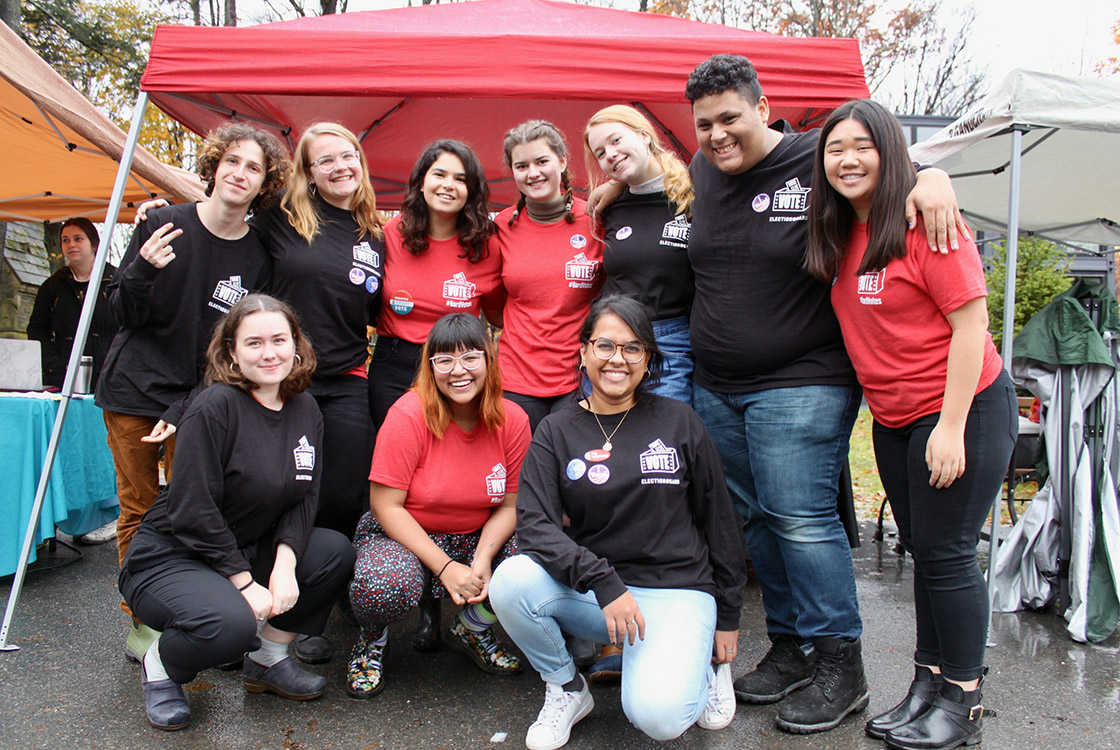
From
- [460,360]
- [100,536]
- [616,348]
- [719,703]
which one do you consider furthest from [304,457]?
[100,536]

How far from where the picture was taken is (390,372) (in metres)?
3.17

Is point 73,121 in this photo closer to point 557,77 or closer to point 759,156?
point 557,77

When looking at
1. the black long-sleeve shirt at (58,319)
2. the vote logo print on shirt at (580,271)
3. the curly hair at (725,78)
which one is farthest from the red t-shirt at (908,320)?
the black long-sleeve shirt at (58,319)

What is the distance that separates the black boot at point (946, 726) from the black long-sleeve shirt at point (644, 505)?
0.59 meters

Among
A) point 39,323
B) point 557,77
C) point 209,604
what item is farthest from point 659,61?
point 39,323

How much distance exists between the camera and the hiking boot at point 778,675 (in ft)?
8.53

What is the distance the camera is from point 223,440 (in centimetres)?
250

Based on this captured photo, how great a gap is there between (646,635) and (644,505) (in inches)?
15.6

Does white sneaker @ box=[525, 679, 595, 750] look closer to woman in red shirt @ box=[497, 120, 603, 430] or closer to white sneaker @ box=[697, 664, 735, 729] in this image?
white sneaker @ box=[697, 664, 735, 729]

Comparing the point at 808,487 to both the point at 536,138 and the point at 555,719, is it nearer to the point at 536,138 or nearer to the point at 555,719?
the point at 555,719

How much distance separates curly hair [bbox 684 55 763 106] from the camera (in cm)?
236

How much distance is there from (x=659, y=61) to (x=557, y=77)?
1.44 ft

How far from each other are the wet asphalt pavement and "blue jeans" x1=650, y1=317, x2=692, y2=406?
1130mm

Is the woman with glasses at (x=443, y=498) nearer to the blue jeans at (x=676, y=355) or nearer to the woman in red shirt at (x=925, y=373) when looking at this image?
the blue jeans at (x=676, y=355)
